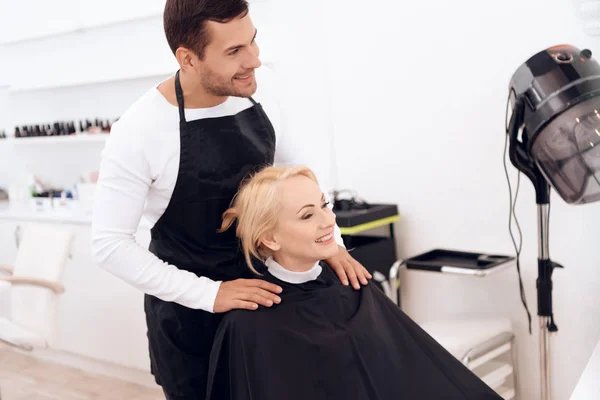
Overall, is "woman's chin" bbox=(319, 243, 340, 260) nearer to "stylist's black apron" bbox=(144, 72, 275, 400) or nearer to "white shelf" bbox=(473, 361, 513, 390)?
"stylist's black apron" bbox=(144, 72, 275, 400)

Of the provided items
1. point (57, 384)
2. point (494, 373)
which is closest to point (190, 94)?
point (494, 373)

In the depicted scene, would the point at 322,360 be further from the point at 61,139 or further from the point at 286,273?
the point at 61,139

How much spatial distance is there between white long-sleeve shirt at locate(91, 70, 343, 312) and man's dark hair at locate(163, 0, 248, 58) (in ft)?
Answer: 0.55

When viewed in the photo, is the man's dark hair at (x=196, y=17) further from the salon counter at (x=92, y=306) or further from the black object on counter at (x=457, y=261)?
the salon counter at (x=92, y=306)

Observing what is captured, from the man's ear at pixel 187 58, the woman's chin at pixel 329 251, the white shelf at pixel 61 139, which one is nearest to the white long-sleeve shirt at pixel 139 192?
the man's ear at pixel 187 58

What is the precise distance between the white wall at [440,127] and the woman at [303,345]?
730 millimetres

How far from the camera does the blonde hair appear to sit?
154 centimetres

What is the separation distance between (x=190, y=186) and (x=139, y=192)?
109 millimetres

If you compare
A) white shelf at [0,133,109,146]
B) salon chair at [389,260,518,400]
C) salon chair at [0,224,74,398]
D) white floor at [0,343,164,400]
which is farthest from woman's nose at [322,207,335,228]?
white shelf at [0,133,109,146]

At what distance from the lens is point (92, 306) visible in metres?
3.40

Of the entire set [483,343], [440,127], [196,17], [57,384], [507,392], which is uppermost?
[196,17]

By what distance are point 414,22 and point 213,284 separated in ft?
4.80

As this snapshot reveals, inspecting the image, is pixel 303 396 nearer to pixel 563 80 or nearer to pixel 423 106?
pixel 563 80

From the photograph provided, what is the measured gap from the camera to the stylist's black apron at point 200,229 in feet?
5.01
